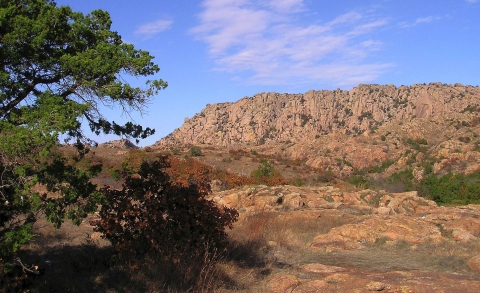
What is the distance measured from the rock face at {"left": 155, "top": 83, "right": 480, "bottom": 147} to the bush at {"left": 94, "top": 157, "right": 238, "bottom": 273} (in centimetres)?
6383

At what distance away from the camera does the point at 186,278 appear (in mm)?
6719

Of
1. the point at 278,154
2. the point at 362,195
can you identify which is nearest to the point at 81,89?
the point at 362,195

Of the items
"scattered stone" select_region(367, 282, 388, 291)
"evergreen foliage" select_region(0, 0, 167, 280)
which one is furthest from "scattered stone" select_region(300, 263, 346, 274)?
"evergreen foliage" select_region(0, 0, 167, 280)

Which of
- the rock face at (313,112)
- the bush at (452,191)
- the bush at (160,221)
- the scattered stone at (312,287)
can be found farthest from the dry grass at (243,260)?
the rock face at (313,112)

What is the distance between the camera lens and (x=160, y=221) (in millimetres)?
7496

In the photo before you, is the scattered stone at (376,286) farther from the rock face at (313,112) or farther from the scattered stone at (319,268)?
the rock face at (313,112)

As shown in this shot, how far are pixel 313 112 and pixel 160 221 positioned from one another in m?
76.4

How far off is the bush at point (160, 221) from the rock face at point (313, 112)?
2513 inches

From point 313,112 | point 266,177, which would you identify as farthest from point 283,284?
point 313,112

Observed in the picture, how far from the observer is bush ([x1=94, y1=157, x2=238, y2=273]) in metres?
7.32

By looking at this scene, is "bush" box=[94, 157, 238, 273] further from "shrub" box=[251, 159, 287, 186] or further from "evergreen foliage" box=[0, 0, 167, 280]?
"shrub" box=[251, 159, 287, 186]

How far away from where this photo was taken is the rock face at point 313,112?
246 feet

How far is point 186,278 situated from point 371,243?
6.30m

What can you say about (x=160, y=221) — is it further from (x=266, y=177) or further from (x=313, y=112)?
(x=313, y=112)
